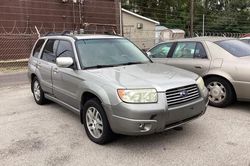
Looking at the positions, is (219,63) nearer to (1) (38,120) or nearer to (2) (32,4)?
(1) (38,120)

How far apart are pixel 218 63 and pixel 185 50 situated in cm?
100

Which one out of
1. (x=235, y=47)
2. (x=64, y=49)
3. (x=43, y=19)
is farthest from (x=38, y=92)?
(x=43, y=19)

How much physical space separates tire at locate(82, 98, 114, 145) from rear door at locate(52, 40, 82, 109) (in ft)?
1.20

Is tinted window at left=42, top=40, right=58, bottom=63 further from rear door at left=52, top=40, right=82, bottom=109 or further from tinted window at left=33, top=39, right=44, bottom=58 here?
tinted window at left=33, top=39, right=44, bottom=58

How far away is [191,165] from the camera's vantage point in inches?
149

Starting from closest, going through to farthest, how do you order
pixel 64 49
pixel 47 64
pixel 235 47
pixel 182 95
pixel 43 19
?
pixel 182 95 → pixel 64 49 → pixel 47 64 → pixel 235 47 → pixel 43 19

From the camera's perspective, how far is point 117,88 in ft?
13.4

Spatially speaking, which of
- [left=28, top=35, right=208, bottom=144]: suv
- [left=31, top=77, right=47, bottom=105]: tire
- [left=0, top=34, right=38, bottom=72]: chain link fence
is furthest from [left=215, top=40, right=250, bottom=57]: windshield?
[left=0, top=34, right=38, bottom=72]: chain link fence

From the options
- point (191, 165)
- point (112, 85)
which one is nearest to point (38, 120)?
point (112, 85)

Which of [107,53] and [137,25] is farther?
[137,25]

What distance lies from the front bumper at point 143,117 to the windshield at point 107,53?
1122 millimetres

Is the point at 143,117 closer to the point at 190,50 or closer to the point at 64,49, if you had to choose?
the point at 64,49

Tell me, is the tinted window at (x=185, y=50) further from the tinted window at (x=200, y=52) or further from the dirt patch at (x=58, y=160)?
the dirt patch at (x=58, y=160)

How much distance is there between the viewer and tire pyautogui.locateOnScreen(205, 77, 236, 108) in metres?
6.00
